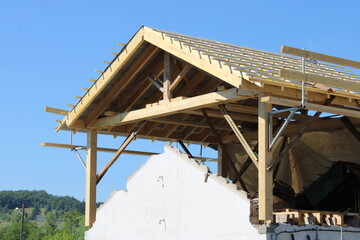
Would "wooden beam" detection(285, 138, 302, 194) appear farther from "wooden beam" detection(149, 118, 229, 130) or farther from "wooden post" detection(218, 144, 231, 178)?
"wooden beam" detection(149, 118, 229, 130)

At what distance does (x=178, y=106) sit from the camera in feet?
54.6

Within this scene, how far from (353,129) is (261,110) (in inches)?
215

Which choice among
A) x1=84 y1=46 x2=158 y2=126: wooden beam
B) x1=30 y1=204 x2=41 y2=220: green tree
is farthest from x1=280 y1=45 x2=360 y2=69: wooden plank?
x1=30 y1=204 x2=41 y2=220: green tree

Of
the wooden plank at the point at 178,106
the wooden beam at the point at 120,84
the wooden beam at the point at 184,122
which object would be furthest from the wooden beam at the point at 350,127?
the wooden beam at the point at 120,84

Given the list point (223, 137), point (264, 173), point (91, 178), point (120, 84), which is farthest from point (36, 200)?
point (264, 173)

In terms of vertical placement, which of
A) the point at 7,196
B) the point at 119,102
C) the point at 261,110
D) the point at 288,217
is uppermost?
the point at 7,196

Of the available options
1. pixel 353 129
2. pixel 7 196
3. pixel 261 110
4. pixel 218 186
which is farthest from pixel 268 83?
pixel 7 196

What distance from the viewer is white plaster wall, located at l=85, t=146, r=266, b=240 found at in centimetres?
1484

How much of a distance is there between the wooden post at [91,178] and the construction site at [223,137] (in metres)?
0.03

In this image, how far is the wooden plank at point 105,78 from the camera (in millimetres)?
17484

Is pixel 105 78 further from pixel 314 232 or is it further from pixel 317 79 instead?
pixel 314 232

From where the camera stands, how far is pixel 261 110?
558 inches

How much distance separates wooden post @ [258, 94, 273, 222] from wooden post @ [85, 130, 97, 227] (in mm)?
6653

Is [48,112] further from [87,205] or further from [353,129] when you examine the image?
[353,129]
